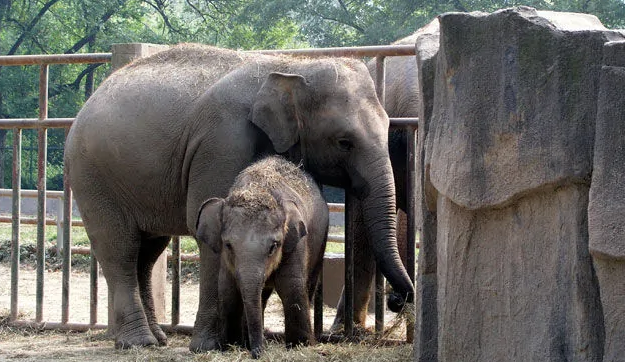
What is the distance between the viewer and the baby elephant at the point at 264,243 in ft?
21.2

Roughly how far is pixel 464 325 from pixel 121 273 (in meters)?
3.32

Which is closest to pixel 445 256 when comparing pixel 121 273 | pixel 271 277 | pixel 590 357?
pixel 590 357

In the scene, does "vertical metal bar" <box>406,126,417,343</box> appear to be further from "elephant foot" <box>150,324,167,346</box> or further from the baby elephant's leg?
"elephant foot" <box>150,324,167,346</box>

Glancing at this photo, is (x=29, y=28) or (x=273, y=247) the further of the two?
(x=29, y=28)

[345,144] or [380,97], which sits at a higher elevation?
[380,97]

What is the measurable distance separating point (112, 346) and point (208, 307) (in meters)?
0.95

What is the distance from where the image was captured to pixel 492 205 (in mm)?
4910

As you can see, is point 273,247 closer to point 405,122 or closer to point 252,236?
point 252,236

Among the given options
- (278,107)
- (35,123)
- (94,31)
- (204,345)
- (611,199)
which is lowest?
(204,345)

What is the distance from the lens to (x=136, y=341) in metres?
7.51

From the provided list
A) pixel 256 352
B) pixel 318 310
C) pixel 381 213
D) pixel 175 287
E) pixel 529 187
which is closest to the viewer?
pixel 529 187

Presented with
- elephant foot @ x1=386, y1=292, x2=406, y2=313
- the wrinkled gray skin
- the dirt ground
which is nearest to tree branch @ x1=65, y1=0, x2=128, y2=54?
the dirt ground

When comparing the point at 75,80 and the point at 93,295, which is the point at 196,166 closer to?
the point at 93,295

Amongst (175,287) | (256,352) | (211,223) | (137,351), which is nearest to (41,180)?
(175,287)
